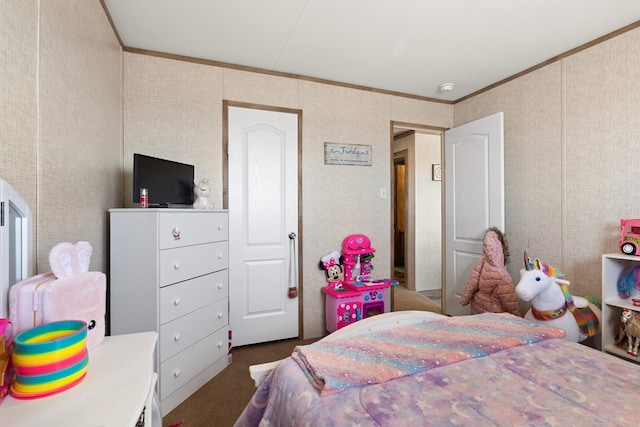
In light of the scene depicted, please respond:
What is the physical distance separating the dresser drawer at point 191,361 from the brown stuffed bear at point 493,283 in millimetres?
2168

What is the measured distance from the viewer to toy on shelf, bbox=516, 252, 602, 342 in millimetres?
2029

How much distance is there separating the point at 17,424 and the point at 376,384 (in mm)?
944

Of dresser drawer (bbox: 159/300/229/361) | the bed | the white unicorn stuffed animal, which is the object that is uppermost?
A: the white unicorn stuffed animal

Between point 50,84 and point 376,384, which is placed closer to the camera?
point 376,384

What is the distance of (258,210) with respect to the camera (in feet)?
9.12

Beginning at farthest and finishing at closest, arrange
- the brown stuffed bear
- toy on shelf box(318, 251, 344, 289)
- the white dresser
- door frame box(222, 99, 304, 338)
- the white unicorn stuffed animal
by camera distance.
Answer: toy on shelf box(318, 251, 344, 289) < door frame box(222, 99, 304, 338) < the brown stuffed bear < the white unicorn stuffed animal < the white dresser

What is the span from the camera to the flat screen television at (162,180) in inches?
75.3

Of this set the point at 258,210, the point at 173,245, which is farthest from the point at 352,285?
the point at 173,245

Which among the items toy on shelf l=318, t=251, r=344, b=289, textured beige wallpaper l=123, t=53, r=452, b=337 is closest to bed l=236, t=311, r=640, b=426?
toy on shelf l=318, t=251, r=344, b=289

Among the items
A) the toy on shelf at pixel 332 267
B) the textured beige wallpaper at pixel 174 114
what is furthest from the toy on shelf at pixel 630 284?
the textured beige wallpaper at pixel 174 114

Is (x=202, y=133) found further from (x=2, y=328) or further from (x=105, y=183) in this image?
(x=2, y=328)

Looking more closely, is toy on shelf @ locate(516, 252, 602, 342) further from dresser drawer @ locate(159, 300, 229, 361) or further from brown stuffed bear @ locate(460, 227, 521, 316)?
dresser drawer @ locate(159, 300, 229, 361)

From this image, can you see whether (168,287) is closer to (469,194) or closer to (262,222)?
(262,222)

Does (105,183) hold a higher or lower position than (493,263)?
higher
